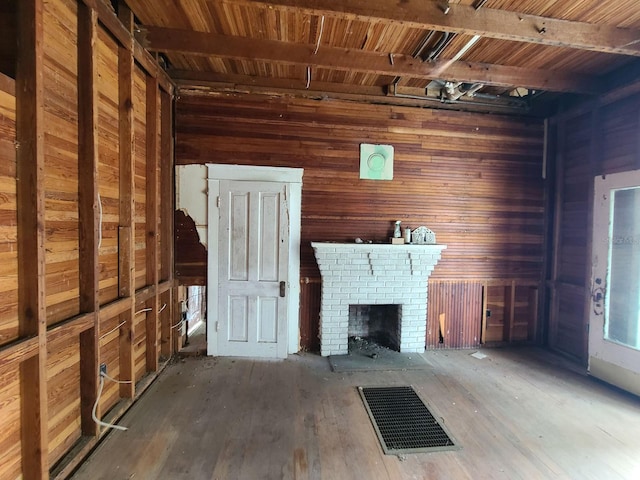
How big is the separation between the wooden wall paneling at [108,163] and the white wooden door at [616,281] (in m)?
4.71

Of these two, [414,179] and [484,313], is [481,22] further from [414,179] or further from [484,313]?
[484,313]

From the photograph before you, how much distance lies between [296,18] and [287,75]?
0.96 m

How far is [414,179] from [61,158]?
3403 mm

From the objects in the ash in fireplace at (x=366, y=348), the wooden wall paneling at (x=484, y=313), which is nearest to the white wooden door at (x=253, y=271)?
the ash in fireplace at (x=366, y=348)

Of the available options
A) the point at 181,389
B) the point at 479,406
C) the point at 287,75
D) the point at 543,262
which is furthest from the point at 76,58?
the point at 543,262

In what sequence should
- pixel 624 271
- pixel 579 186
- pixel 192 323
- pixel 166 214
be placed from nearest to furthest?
pixel 624 271 < pixel 166 214 < pixel 579 186 < pixel 192 323

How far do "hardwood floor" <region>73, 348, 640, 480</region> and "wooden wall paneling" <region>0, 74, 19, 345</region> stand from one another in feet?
3.65

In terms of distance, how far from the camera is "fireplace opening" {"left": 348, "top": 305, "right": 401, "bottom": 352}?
392 cm

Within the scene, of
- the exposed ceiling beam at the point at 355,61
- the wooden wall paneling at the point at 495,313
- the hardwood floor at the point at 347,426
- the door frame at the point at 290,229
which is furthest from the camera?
the wooden wall paneling at the point at 495,313

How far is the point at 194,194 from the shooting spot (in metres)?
3.46

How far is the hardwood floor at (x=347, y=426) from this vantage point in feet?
6.15

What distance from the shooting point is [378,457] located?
1.97 meters

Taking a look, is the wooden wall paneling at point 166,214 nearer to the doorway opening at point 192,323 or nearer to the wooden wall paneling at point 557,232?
the doorway opening at point 192,323

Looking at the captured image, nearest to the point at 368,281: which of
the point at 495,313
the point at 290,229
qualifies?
the point at 290,229
